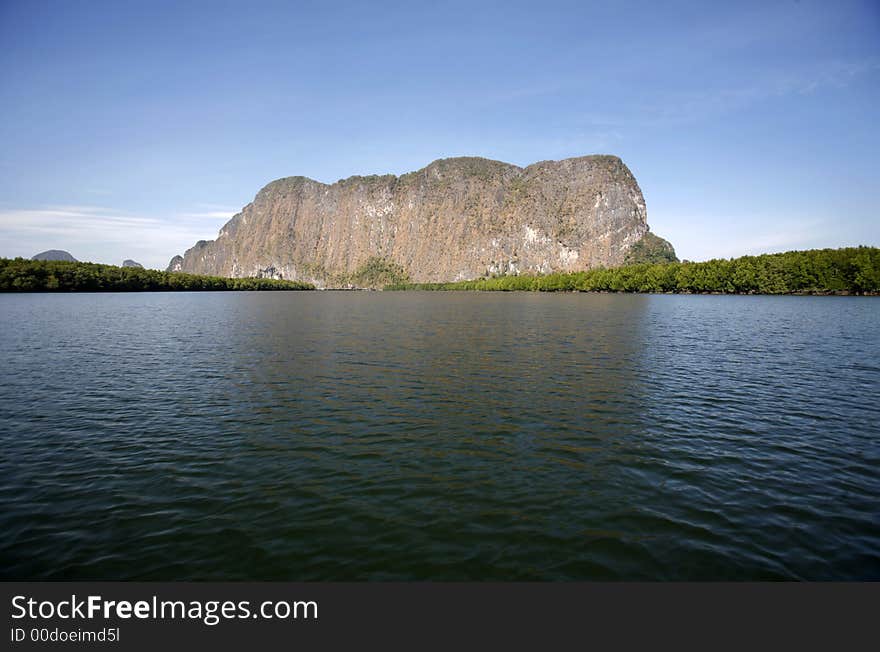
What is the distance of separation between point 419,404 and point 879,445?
2130 cm

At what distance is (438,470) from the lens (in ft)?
54.1

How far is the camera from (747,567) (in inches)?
431

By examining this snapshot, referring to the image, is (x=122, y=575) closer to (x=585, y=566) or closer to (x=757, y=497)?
(x=585, y=566)

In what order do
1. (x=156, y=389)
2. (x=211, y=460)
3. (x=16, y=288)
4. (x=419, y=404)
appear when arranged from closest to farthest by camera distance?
(x=211, y=460) < (x=419, y=404) < (x=156, y=389) < (x=16, y=288)

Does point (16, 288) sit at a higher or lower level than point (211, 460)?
higher

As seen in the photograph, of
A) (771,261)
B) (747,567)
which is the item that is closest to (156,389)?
(747,567)

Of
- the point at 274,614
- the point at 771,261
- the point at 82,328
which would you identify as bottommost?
the point at 274,614

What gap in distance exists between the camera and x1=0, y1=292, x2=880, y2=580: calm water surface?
11.3 metres

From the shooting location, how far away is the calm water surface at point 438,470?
1127 centimetres

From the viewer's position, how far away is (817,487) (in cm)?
1520

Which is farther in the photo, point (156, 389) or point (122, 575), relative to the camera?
point (156, 389)

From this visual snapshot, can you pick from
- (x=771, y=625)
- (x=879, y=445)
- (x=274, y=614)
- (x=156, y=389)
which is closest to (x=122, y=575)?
(x=274, y=614)

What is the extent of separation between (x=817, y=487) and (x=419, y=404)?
17440mm

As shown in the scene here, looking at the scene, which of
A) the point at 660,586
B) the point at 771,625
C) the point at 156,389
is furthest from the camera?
the point at 156,389
